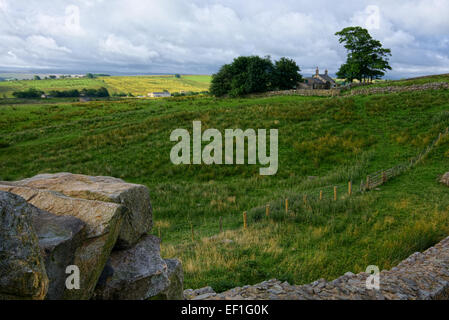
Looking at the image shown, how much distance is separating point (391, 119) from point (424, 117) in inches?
118

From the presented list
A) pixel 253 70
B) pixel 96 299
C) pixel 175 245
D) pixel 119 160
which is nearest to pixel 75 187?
pixel 96 299

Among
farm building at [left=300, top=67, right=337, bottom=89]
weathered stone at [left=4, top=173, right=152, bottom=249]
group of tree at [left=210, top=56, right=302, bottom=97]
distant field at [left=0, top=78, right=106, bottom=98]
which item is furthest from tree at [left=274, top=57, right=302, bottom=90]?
distant field at [left=0, top=78, right=106, bottom=98]

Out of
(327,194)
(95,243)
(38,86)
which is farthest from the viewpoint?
(38,86)

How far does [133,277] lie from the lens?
17.9 feet

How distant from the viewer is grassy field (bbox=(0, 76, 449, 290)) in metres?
10.5

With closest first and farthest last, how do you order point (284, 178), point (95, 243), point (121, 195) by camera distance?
point (95, 243) < point (121, 195) < point (284, 178)

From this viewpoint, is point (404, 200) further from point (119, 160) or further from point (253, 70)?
point (253, 70)

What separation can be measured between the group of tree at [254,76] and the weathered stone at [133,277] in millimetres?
61044

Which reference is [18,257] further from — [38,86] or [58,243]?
[38,86]

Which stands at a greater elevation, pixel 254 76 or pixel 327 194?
pixel 254 76

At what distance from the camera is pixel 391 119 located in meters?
32.1

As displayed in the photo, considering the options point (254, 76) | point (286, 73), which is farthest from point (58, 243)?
point (286, 73)

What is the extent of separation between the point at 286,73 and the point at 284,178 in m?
52.1

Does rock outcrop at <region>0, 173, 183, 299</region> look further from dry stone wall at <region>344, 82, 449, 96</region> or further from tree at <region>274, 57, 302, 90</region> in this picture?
tree at <region>274, 57, 302, 90</region>
